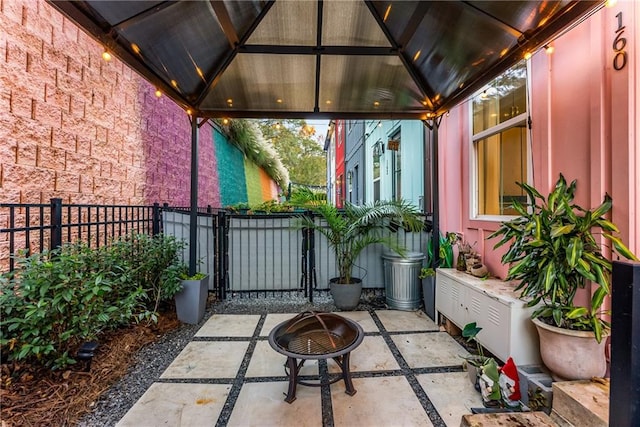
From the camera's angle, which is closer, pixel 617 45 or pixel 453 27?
pixel 617 45

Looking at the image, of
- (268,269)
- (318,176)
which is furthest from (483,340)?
(318,176)

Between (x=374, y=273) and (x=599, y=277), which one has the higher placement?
(x=599, y=277)

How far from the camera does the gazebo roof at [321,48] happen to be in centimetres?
203

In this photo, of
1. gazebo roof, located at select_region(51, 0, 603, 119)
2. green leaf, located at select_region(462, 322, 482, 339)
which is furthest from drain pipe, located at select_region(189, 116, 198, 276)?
green leaf, located at select_region(462, 322, 482, 339)

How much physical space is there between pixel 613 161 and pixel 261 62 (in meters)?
3.16

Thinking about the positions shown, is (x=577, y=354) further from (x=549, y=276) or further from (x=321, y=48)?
(x=321, y=48)

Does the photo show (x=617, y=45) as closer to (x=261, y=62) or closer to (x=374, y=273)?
(x=261, y=62)

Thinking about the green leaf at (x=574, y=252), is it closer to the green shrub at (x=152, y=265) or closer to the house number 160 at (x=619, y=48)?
the house number 160 at (x=619, y=48)

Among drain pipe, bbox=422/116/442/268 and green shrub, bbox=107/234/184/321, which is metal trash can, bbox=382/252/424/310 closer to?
drain pipe, bbox=422/116/442/268

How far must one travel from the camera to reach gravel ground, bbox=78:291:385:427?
1844 millimetres

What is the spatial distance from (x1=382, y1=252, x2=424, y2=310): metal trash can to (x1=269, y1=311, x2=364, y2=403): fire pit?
1657 millimetres

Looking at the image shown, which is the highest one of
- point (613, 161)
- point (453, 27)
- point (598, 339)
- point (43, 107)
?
point (453, 27)

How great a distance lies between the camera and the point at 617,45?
69.6 inches

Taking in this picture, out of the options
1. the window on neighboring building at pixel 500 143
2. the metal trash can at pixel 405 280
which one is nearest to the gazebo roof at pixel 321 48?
the window on neighboring building at pixel 500 143
